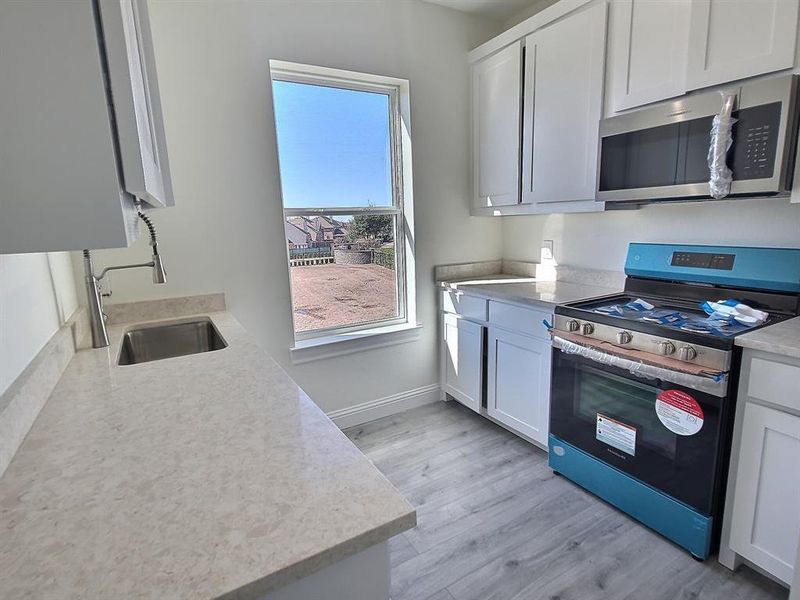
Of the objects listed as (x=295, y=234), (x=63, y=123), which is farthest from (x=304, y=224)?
(x=63, y=123)

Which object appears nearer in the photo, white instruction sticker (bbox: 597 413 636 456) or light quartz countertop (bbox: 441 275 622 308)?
white instruction sticker (bbox: 597 413 636 456)

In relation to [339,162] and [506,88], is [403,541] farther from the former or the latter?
[506,88]

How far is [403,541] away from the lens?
5.84 ft

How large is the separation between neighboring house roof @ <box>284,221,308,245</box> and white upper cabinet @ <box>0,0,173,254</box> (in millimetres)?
1969

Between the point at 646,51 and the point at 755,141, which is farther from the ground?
the point at 646,51

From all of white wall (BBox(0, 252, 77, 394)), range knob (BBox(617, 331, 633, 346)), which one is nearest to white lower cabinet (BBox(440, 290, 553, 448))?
range knob (BBox(617, 331, 633, 346))

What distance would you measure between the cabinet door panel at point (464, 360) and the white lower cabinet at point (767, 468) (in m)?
1.36

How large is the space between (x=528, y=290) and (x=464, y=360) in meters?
0.66

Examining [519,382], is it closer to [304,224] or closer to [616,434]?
[616,434]

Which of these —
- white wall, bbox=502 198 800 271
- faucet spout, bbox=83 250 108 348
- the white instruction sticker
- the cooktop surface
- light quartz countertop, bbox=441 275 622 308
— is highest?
white wall, bbox=502 198 800 271

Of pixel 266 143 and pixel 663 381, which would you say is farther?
pixel 266 143

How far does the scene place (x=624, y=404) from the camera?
175 centimetres

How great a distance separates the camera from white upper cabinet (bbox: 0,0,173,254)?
489 mm

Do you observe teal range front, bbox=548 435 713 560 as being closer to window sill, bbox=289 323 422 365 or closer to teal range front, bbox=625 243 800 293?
teal range front, bbox=625 243 800 293
